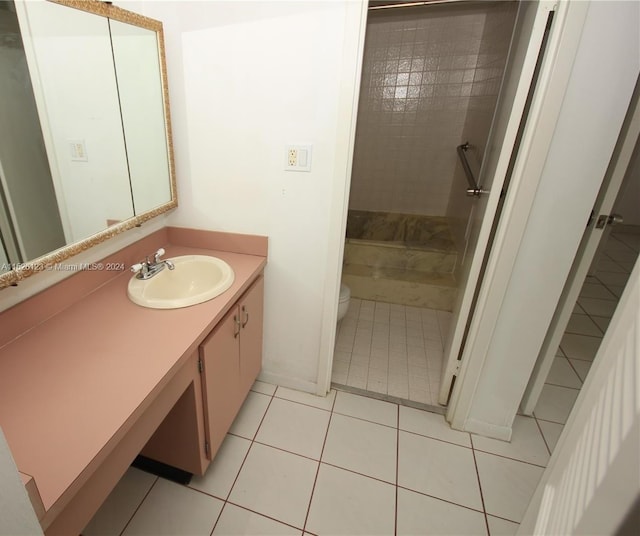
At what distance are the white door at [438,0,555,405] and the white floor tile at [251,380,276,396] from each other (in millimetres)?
906

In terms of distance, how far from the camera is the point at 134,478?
4.45 ft

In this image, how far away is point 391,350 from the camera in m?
2.19

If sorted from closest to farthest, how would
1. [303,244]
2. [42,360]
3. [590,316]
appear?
[42,360] < [303,244] < [590,316]

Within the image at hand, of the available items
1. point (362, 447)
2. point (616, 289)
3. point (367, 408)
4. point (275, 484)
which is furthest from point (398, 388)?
point (616, 289)

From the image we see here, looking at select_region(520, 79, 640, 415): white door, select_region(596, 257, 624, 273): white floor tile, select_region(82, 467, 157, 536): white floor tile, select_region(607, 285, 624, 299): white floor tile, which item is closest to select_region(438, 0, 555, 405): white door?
select_region(520, 79, 640, 415): white door

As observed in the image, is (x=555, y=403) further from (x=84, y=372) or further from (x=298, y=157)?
(x=84, y=372)

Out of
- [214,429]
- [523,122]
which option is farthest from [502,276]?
[214,429]

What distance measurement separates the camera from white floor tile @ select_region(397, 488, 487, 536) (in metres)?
1.24

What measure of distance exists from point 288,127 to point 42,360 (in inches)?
43.7

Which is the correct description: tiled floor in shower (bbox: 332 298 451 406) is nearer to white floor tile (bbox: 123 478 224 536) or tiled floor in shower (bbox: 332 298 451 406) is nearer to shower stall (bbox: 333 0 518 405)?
shower stall (bbox: 333 0 518 405)

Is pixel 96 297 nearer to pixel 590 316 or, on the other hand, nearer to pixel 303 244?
pixel 303 244

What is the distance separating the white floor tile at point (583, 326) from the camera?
8.06ft

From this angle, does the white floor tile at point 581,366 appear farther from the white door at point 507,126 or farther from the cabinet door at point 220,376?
the cabinet door at point 220,376

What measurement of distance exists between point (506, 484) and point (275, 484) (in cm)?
97
